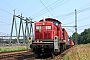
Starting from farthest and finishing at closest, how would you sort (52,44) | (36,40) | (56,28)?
(56,28) < (36,40) < (52,44)

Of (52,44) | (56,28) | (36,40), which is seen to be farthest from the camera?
(56,28)

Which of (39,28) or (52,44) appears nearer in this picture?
(52,44)

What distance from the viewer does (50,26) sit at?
15.9 metres

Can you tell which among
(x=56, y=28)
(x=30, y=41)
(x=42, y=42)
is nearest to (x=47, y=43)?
(x=42, y=42)

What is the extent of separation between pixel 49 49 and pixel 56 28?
10.6 ft

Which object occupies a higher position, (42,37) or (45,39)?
(42,37)

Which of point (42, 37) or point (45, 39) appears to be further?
point (42, 37)

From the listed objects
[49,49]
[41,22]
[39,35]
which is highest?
[41,22]

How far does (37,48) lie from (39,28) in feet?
6.45

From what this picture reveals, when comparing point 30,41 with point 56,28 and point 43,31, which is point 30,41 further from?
point 56,28

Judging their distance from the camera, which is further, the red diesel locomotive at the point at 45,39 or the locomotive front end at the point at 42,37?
the locomotive front end at the point at 42,37

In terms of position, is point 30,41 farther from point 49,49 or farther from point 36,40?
point 49,49

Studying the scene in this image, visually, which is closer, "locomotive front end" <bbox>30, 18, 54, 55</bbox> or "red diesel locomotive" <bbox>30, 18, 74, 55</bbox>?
"red diesel locomotive" <bbox>30, 18, 74, 55</bbox>

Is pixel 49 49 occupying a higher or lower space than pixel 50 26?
lower
